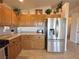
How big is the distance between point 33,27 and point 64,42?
2.24m

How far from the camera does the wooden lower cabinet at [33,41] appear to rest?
629cm

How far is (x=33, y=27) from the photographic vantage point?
7.16 m

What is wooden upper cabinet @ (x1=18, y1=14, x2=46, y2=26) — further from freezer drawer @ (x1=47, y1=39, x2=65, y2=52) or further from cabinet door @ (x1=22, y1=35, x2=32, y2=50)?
freezer drawer @ (x1=47, y1=39, x2=65, y2=52)

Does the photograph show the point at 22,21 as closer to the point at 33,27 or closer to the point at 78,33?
the point at 33,27

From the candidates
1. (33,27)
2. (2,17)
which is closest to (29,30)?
(33,27)

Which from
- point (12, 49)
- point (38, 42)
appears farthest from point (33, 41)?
point (12, 49)

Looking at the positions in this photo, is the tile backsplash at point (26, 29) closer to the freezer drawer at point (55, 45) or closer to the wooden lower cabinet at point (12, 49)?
the freezer drawer at point (55, 45)

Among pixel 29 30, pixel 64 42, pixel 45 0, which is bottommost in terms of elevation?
pixel 64 42

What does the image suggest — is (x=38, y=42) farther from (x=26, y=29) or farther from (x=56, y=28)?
(x=26, y=29)

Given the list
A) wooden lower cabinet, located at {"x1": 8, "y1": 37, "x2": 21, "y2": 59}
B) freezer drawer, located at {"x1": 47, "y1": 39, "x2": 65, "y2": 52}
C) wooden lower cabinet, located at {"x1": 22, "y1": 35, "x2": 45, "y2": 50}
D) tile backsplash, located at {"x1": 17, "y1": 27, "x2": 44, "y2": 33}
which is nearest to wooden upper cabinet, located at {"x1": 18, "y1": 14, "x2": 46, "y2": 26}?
tile backsplash, located at {"x1": 17, "y1": 27, "x2": 44, "y2": 33}

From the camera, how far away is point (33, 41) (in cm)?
631

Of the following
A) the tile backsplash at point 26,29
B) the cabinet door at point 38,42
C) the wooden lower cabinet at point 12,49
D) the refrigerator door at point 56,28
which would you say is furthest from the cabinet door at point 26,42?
the wooden lower cabinet at point 12,49

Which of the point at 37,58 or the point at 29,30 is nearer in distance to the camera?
the point at 37,58

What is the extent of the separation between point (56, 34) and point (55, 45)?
0.57 meters
